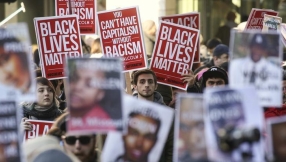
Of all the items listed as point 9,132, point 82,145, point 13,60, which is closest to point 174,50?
point 82,145

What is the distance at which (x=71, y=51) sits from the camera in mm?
10547

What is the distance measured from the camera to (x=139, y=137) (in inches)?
247

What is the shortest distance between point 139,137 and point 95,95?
350 millimetres

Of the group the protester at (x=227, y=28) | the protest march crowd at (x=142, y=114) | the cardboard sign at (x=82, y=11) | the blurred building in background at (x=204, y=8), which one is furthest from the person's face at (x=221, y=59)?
the protester at (x=227, y=28)

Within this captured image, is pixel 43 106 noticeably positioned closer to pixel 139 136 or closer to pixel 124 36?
pixel 124 36

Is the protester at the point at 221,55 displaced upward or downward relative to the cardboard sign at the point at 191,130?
downward

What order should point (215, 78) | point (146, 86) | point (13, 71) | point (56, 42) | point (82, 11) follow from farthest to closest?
point (82, 11), point (56, 42), point (146, 86), point (215, 78), point (13, 71)

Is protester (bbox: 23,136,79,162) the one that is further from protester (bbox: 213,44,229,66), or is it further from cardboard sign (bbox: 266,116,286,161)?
protester (bbox: 213,44,229,66)

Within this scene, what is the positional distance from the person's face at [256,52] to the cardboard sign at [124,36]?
Answer: 4450 mm

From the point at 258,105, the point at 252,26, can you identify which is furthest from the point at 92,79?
the point at 252,26

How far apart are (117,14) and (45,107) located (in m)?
1.60

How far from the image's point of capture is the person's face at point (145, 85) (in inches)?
385

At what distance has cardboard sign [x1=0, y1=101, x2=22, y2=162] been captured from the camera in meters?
6.09

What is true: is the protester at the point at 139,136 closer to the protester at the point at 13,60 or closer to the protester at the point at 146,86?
the protester at the point at 13,60
